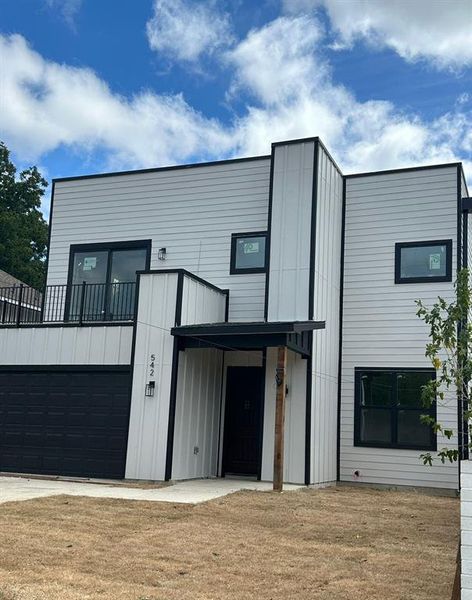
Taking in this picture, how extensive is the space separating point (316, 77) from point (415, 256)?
454 centimetres

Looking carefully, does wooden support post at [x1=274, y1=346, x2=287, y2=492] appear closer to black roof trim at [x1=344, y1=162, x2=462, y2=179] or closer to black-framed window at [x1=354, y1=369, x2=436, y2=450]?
black-framed window at [x1=354, y1=369, x2=436, y2=450]

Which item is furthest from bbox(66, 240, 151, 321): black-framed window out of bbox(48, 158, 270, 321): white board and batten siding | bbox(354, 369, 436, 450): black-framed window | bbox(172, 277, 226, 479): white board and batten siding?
bbox(354, 369, 436, 450): black-framed window

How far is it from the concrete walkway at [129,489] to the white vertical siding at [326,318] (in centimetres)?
146

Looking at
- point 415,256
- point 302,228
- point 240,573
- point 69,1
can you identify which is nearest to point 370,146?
point 415,256

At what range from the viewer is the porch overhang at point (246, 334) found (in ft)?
36.8

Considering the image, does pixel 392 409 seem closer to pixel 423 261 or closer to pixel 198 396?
pixel 423 261

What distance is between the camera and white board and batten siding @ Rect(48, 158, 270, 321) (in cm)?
1430

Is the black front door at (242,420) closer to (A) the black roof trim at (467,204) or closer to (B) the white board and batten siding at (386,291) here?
(B) the white board and batten siding at (386,291)

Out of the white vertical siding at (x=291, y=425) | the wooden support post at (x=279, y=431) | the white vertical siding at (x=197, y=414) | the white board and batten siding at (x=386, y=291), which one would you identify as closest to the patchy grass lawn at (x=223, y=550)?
the wooden support post at (x=279, y=431)

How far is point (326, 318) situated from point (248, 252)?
2.17 metres

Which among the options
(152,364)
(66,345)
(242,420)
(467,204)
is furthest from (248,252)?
(467,204)

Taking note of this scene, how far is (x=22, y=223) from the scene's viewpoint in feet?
115

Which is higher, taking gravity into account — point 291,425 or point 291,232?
point 291,232

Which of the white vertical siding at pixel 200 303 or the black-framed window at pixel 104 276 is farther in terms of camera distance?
the black-framed window at pixel 104 276
